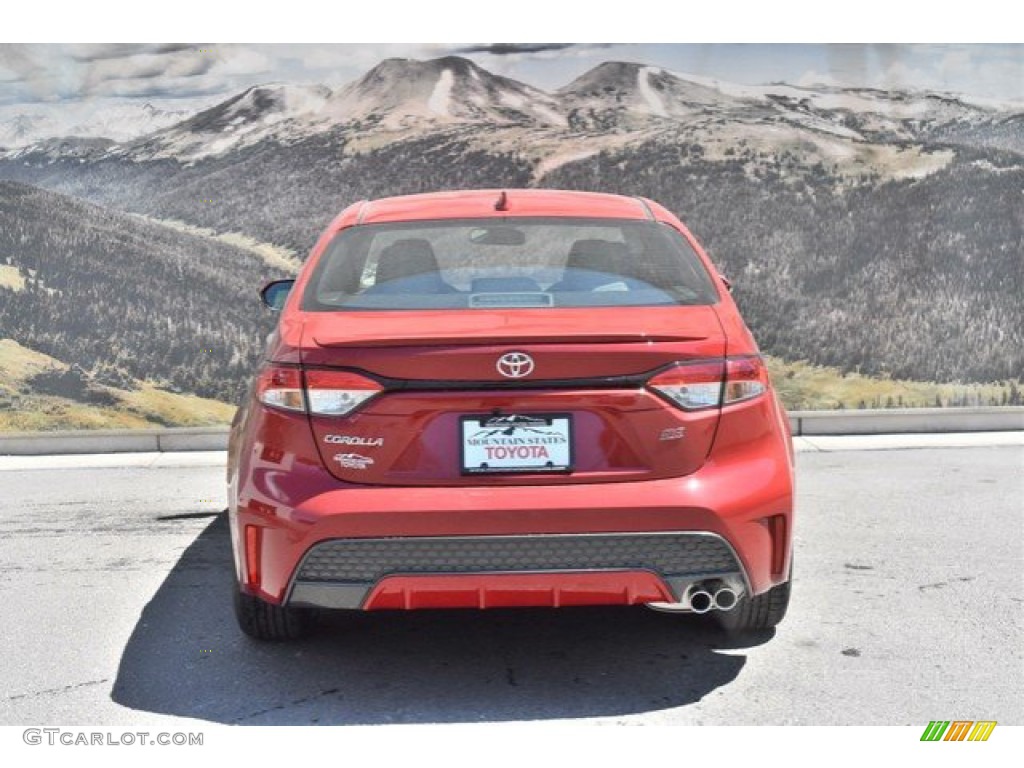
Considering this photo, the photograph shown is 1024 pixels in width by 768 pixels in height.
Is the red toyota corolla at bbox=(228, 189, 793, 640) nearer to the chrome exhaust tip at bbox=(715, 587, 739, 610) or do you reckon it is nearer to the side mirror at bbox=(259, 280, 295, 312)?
the chrome exhaust tip at bbox=(715, 587, 739, 610)

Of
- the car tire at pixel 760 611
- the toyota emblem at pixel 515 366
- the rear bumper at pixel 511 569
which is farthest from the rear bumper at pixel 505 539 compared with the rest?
the car tire at pixel 760 611

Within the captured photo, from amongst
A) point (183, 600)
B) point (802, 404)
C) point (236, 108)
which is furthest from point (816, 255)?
point (183, 600)

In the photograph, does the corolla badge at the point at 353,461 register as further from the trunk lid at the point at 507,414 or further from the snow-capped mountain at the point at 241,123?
the snow-capped mountain at the point at 241,123

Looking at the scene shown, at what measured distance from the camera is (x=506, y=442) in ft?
12.7

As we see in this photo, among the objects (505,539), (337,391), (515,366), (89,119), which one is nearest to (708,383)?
(515,366)

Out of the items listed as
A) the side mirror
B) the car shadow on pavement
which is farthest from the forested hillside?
the car shadow on pavement

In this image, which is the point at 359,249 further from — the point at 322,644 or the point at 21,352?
the point at 21,352

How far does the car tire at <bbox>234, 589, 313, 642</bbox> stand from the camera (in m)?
4.48

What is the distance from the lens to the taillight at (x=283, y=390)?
155 inches

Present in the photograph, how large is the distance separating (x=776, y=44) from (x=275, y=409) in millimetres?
7303

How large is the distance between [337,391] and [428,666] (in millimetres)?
1051

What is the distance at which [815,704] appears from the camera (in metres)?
4.04

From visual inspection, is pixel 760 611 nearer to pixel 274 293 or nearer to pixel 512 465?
pixel 512 465

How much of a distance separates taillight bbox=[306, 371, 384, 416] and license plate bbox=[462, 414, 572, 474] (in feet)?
0.95
